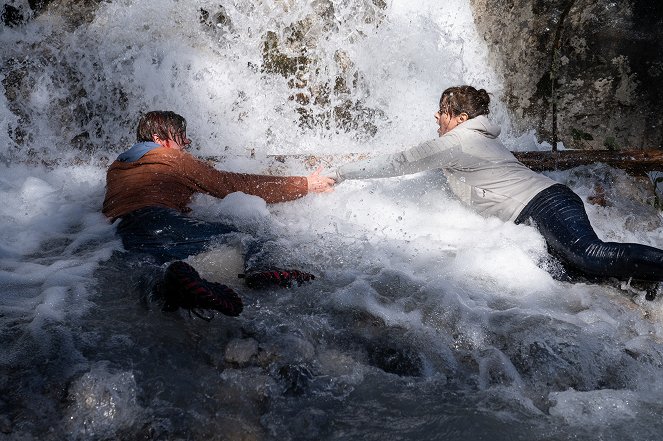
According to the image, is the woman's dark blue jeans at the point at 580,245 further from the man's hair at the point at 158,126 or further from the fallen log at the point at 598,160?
the man's hair at the point at 158,126

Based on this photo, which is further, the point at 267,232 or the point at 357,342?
the point at 267,232

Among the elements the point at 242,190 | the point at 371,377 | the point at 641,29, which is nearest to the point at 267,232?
the point at 242,190

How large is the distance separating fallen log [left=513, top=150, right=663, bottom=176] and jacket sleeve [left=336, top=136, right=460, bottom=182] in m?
1.53

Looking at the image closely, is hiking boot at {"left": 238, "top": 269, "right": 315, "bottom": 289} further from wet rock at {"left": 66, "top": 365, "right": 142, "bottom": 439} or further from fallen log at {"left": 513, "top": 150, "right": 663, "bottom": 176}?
fallen log at {"left": 513, "top": 150, "right": 663, "bottom": 176}

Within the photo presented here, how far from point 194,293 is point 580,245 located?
2871 mm

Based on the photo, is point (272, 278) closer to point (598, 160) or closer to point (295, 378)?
point (295, 378)

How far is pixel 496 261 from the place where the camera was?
15.4 feet

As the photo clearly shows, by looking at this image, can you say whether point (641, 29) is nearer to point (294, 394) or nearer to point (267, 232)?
point (267, 232)

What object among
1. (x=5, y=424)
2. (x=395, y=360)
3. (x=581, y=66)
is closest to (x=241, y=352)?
(x=395, y=360)

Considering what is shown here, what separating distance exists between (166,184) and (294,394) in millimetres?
2401

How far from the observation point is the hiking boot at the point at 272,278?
3.85m

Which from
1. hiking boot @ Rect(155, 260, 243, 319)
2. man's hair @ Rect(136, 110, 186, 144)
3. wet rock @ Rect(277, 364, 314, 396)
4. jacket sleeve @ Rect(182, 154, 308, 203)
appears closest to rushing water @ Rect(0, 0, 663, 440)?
wet rock @ Rect(277, 364, 314, 396)

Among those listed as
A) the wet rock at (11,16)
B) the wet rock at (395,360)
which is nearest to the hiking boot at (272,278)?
the wet rock at (395,360)

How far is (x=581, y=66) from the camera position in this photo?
8.03 meters
